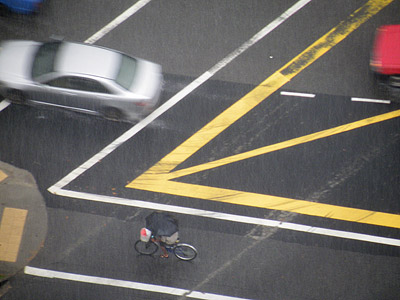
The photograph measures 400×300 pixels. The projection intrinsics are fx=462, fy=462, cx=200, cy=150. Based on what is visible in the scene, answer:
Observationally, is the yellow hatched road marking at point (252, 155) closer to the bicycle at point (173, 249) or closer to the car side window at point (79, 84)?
the bicycle at point (173, 249)

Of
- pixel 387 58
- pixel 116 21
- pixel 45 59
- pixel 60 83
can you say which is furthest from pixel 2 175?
pixel 387 58

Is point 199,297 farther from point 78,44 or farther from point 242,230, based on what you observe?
point 78,44

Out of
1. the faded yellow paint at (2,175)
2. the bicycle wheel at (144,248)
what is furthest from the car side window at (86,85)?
the bicycle wheel at (144,248)

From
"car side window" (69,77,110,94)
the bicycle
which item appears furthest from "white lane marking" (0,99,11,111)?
the bicycle

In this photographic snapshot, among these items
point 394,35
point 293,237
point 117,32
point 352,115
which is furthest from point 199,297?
point 394,35

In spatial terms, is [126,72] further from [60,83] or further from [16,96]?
[16,96]

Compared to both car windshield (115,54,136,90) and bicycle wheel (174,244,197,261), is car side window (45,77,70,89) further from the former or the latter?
bicycle wheel (174,244,197,261)
